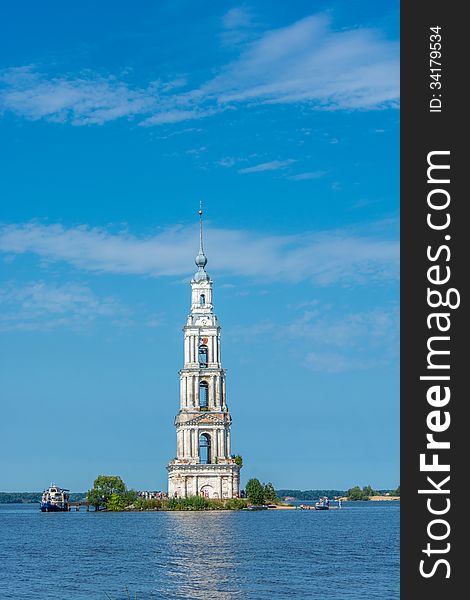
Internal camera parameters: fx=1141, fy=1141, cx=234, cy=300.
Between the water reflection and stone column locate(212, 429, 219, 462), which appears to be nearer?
the water reflection

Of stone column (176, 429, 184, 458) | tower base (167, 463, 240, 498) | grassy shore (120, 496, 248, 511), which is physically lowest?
grassy shore (120, 496, 248, 511)

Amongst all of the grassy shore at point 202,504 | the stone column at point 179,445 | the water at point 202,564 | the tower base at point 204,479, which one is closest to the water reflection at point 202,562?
the water at point 202,564

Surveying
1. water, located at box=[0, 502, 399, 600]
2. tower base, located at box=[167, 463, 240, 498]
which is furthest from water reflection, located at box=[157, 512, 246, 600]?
tower base, located at box=[167, 463, 240, 498]

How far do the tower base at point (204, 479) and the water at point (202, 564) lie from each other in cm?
6102

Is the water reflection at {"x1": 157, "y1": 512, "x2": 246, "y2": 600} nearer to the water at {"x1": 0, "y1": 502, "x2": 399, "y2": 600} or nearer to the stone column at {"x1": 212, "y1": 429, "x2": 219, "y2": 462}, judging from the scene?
the water at {"x1": 0, "y1": 502, "x2": 399, "y2": 600}

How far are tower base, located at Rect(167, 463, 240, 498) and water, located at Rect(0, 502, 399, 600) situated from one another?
200 ft

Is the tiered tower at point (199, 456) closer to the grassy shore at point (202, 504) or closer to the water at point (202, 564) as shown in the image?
the grassy shore at point (202, 504)

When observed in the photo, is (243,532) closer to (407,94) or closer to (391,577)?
(391,577)

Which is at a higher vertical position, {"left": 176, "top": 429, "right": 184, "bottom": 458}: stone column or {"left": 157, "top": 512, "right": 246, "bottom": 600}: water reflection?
{"left": 176, "top": 429, "right": 184, "bottom": 458}: stone column

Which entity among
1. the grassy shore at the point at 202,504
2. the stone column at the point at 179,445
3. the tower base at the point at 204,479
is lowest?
the grassy shore at the point at 202,504

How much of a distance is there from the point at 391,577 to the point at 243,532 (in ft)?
178

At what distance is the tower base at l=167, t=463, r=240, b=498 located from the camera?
194m

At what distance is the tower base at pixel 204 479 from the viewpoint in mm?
194038

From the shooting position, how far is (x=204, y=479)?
194 m
